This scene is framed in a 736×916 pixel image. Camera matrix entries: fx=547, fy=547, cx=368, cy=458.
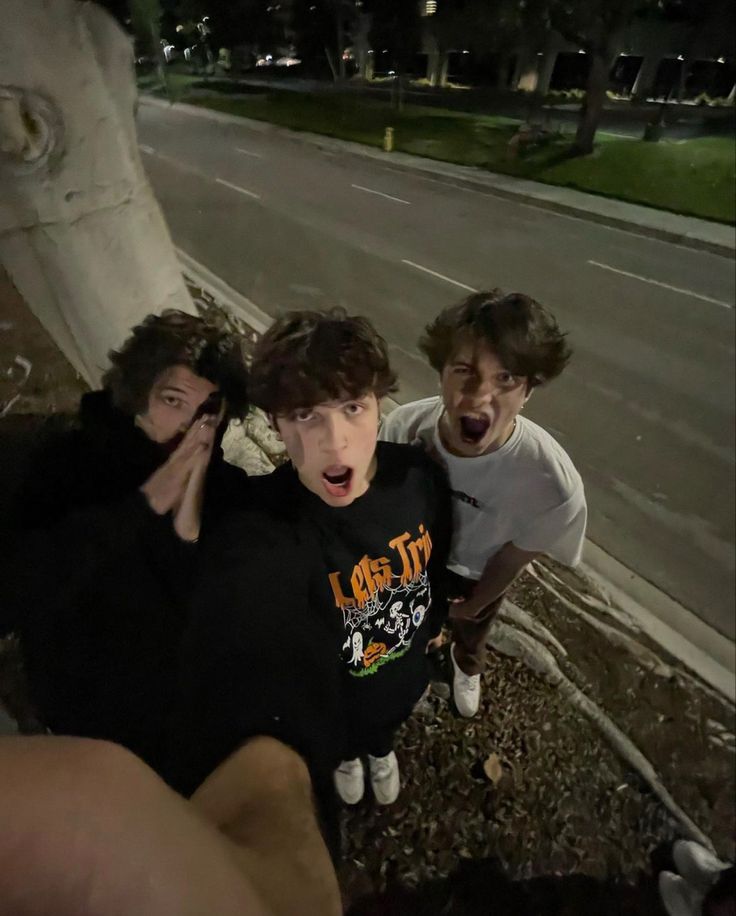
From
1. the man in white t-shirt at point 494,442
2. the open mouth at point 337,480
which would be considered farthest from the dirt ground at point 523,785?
the open mouth at point 337,480

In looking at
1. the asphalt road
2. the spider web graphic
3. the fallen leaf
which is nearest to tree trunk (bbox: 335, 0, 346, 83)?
the asphalt road

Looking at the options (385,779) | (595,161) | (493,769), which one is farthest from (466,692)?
(595,161)

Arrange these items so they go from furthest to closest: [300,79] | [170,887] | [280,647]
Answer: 1. [300,79]
2. [280,647]
3. [170,887]

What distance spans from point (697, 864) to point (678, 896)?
4.5 inches

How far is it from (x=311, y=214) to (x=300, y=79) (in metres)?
4.75

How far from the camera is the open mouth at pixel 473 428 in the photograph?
1.28m

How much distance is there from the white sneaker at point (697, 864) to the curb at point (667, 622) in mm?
726

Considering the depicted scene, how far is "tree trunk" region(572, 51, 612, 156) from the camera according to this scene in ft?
19.7

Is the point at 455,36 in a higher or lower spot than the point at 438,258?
higher

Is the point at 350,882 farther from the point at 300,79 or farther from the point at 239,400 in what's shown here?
the point at 300,79

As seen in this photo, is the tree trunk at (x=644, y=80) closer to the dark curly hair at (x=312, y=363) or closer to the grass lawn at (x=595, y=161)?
the grass lawn at (x=595, y=161)

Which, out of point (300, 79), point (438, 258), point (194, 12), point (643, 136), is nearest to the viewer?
point (194, 12)

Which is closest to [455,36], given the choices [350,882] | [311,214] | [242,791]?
[242,791]

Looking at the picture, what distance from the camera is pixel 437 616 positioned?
1.66 m
